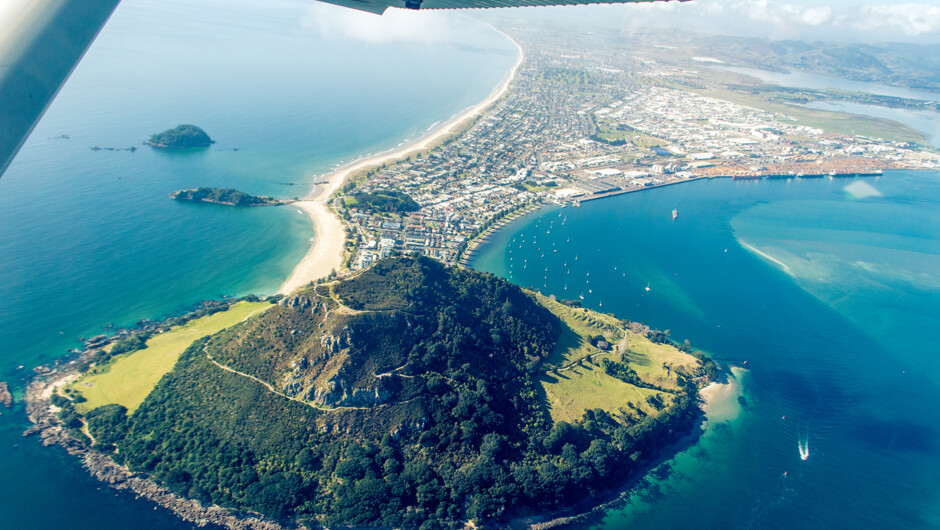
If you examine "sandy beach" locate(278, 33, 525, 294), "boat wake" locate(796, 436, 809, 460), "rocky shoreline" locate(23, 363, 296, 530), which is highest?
"sandy beach" locate(278, 33, 525, 294)

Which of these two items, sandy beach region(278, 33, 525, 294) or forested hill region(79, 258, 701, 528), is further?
sandy beach region(278, 33, 525, 294)

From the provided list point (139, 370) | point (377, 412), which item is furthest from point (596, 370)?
point (139, 370)

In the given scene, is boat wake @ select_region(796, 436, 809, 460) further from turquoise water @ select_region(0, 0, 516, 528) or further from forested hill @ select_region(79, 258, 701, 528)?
turquoise water @ select_region(0, 0, 516, 528)

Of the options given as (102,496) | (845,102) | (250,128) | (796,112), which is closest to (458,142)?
(250,128)

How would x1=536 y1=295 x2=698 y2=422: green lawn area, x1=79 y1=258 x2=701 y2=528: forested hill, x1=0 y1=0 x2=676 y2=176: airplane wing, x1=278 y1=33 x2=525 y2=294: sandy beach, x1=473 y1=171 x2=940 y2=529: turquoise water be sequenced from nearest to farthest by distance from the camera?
x1=0 y1=0 x2=676 y2=176: airplane wing → x1=79 y1=258 x2=701 y2=528: forested hill → x1=473 y1=171 x2=940 y2=529: turquoise water → x1=536 y1=295 x2=698 y2=422: green lawn area → x1=278 y1=33 x2=525 y2=294: sandy beach

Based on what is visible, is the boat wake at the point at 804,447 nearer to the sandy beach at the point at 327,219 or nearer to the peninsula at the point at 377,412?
the peninsula at the point at 377,412

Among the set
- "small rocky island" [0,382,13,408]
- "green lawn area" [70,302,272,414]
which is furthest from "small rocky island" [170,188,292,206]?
"small rocky island" [0,382,13,408]
